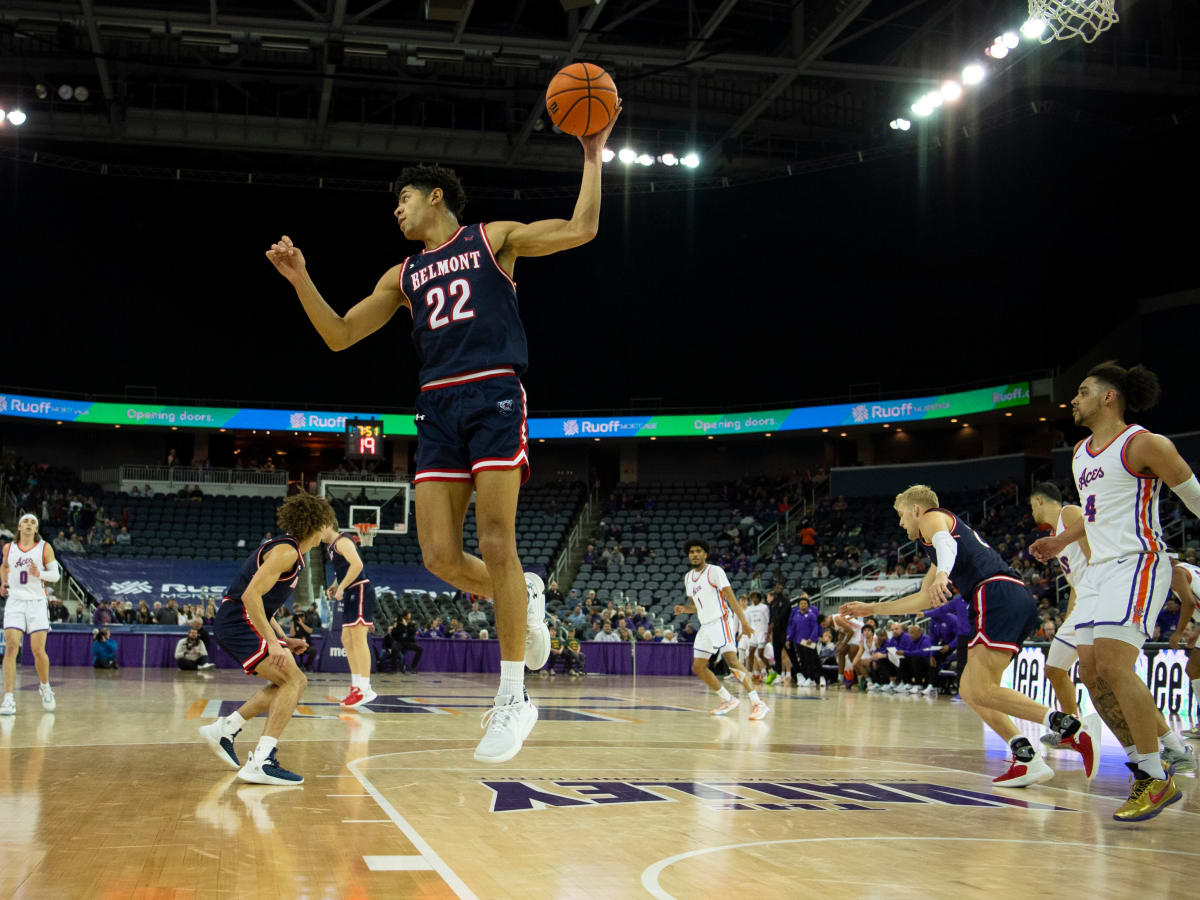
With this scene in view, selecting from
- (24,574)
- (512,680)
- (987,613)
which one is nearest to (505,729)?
(512,680)

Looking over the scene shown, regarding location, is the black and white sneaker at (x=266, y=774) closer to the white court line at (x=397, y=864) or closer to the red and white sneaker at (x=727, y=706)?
the white court line at (x=397, y=864)

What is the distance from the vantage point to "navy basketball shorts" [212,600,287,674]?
687 centimetres

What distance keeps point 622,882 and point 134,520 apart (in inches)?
1237

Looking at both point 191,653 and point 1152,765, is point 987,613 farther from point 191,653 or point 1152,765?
point 191,653

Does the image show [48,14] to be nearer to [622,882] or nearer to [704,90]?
[704,90]

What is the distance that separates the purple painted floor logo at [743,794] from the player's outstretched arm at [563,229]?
101 inches

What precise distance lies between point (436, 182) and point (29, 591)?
8.05 meters

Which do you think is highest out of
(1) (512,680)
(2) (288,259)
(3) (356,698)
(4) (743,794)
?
(2) (288,259)

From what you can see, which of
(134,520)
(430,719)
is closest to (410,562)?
(134,520)

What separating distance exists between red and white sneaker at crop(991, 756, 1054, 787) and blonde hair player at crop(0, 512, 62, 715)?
872 cm

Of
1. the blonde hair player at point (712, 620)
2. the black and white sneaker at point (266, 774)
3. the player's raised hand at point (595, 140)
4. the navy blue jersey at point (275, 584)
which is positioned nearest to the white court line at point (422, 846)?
the black and white sneaker at point (266, 774)

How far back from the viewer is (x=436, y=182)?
17.0ft

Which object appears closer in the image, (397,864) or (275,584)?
(397,864)

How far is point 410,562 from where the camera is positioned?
3216 centimetres
